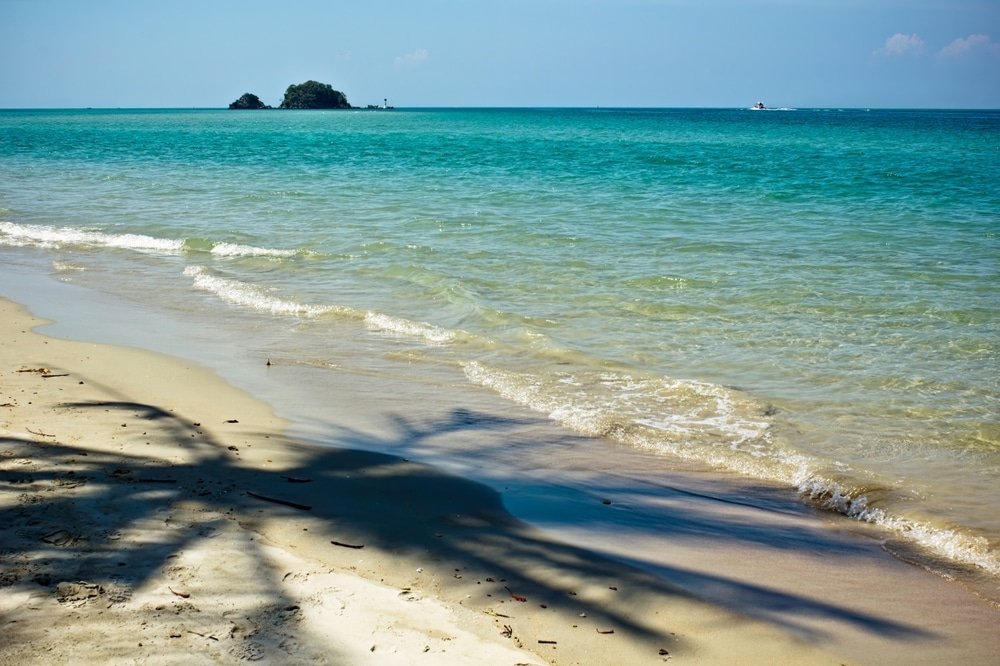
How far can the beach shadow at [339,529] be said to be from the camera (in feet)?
12.0

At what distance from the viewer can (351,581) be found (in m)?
3.74

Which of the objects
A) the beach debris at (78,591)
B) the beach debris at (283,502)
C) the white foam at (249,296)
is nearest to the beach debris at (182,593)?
the beach debris at (78,591)

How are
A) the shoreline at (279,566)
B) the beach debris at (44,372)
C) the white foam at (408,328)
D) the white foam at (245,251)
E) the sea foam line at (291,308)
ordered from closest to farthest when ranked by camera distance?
the shoreline at (279,566), the beach debris at (44,372), the white foam at (408,328), the sea foam line at (291,308), the white foam at (245,251)

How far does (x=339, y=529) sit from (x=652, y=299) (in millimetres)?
6763

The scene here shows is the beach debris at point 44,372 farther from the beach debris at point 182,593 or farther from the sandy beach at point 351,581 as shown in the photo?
the beach debris at point 182,593

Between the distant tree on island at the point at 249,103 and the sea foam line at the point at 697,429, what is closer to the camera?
the sea foam line at the point at 697,429

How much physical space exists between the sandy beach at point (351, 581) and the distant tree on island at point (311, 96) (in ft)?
606

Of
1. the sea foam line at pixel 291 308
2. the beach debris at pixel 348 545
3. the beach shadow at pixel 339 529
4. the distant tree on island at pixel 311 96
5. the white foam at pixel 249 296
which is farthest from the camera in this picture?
the distant tree on island at pixel 311 96

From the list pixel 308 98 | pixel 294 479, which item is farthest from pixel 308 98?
pixel 294 479

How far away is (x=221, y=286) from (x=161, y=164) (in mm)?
24360

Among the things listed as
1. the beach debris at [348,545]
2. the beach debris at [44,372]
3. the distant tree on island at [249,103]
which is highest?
the distant tree on island at [249,103]

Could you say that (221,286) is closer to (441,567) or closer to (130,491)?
(130,491)

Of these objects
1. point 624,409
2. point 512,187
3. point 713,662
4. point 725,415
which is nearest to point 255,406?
point 624,409

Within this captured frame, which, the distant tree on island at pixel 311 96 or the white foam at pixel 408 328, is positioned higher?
the distant tree on island at pixel 311 96
